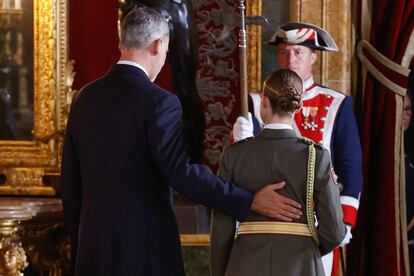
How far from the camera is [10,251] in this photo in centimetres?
387

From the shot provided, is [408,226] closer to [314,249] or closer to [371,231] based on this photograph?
[371,231]

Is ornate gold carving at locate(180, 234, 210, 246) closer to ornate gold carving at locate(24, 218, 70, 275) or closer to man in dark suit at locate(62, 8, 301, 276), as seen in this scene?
ornate gold carving at locate(24, 218, 70, 275)

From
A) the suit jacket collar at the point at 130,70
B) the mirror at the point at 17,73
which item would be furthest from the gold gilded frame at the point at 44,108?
the suit jacket collar at the point at 130,70

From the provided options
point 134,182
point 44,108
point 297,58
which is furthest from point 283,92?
point 44,108

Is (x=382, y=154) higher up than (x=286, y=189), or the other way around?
(x=286, y=189)

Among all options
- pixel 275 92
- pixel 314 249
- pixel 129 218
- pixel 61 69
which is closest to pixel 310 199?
pixel 314 249

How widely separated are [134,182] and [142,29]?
1.56ft

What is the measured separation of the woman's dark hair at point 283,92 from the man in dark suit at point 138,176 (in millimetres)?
243

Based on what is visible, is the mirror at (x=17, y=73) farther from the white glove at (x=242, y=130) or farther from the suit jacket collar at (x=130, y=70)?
the suit jacket collar at (x=130, y=70)

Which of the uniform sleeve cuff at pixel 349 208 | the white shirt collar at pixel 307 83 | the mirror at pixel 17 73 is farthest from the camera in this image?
the mirror at pixel 17 73

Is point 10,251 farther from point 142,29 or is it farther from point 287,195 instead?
point 287,195

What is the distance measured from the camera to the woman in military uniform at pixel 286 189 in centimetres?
277

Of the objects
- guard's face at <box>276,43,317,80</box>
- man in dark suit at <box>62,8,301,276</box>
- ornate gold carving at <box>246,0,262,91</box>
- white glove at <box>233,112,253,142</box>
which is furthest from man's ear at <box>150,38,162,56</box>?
ornate gold carving at <box>246,0,262,91</box>

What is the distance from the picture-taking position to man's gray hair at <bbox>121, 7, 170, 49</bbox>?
287cm
